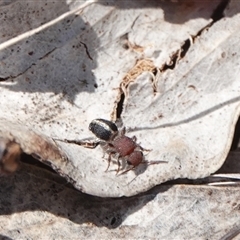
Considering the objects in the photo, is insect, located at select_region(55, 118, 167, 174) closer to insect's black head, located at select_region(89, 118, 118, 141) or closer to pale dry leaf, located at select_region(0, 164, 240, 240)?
insect's black head, located at select_region(89, 118, 118, 141)

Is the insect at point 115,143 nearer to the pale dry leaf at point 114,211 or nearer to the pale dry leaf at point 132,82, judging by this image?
the pale dry leaf at point 132,82

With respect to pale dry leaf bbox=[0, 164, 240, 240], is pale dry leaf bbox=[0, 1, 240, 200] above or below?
above

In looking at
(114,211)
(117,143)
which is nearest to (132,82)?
(117,143)

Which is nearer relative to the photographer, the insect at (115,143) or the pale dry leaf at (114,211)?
the pale dry leaf at (114,211)

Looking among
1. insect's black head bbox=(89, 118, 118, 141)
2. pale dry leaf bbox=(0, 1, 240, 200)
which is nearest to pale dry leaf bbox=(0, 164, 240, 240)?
pale dry leaf bbox=(0, 1, 240, 200)

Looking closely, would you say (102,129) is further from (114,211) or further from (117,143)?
(114,211)

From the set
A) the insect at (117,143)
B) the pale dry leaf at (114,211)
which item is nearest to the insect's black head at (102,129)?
the insect at (117,143)

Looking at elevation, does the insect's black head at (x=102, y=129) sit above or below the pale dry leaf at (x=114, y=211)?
above
